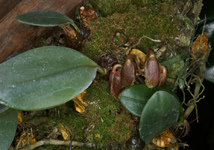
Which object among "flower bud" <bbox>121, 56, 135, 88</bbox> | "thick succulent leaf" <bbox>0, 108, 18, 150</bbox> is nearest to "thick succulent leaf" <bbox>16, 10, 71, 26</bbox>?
"flower bud" <bbox>121, 56, 135, 88</bbox>

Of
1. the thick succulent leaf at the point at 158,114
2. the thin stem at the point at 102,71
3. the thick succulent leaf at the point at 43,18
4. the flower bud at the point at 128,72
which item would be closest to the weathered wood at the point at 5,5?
the thick succulent leaf at the point at 43,18

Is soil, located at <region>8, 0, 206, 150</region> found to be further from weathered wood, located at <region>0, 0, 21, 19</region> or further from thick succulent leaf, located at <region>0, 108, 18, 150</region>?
weathered wood, located at <region>0, 0, 21, 19</region>

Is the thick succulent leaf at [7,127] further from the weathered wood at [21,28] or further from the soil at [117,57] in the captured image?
the weathered wood at [21,28]

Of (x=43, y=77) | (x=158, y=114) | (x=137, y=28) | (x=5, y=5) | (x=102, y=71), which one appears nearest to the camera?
(x=43, y=77)

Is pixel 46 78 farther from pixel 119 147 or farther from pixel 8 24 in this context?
pixel 119 147

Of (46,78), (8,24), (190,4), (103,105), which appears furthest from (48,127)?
(190,4)

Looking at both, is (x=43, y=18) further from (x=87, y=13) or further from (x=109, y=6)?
(x=109, y=6)

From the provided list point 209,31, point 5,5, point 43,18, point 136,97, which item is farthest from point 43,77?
point 209,31
